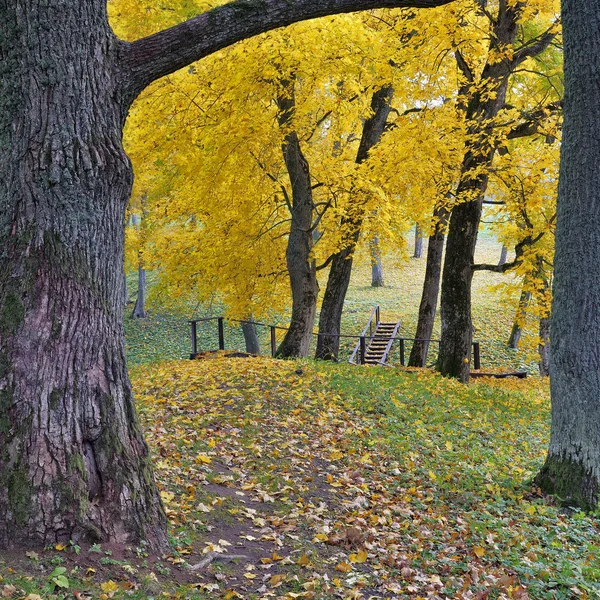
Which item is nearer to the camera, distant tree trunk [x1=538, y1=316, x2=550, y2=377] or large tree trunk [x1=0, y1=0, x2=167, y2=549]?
large tree trunk [x1=0, y1=0, x2=167, y2=549]

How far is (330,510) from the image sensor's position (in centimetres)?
538

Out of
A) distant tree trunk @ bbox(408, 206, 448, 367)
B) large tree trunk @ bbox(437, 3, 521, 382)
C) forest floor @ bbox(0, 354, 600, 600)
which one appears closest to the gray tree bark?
large tree trunk @ bbox(437, 3, 521, 382)

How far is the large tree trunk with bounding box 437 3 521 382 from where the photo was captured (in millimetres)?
11062

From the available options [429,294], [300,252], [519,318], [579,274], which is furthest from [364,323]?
[579,274]

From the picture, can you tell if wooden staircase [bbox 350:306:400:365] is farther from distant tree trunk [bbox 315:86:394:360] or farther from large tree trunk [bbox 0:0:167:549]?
large tree trunk [bbox 0:0:167:549]

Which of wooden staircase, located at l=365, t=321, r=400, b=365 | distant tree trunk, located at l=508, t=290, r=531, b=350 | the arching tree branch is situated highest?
the arching tree branch

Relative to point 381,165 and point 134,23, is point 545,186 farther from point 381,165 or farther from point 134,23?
point 134,23

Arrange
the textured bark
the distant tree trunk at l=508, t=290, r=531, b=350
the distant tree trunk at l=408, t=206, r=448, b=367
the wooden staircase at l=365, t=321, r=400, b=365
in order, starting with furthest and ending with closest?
the wooden staircase at l=365, t=321, r=400, b=365 < the distant tree trunk at l=508, t=290, r=531, b=350 < the distant tree trunk at l=408, t=206, r=448, b=367 < the textured bark

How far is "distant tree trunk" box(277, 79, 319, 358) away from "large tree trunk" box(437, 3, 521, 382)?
296 centimetres

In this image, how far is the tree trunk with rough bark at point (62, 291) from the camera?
133 inches

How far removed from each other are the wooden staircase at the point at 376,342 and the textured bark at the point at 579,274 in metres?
13.4

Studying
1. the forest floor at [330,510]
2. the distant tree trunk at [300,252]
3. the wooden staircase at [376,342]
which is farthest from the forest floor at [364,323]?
the forest floor at [330,510]

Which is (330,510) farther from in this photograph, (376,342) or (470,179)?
(376,342)

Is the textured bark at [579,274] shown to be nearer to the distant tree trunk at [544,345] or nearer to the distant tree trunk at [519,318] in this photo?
the distant tree trunk at [519,318]
